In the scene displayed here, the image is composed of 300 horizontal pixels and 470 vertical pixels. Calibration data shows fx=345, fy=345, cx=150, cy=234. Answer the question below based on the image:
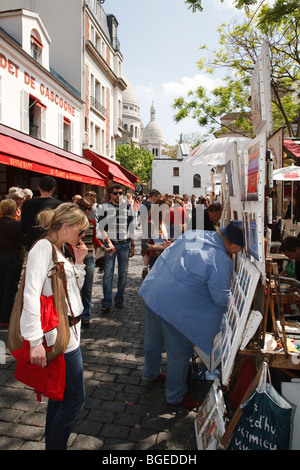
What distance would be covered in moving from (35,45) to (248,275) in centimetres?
1433

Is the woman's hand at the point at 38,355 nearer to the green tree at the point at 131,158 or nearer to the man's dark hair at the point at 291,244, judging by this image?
the man's dark hair at the point at 291,244

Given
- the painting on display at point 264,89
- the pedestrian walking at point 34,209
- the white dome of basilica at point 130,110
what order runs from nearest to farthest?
1. the painting on display at point 264,89
2. the pedestrian walking at point 34,209
3. the white dome of basilica at point 130,110

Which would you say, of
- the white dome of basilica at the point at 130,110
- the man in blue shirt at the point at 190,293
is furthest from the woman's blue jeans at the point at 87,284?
the white dome of basilica at the point at 130,110

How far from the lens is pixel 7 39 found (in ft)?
33.9

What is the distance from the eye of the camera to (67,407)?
217 cm

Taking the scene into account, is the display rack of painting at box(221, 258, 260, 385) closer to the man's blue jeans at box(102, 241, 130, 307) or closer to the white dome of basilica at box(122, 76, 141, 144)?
the man's blue jeans at box(102, 241, 130, 307)

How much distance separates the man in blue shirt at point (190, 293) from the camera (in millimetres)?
2775

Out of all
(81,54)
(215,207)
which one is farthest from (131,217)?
(81,54)

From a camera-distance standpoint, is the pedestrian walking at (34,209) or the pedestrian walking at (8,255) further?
the pedestrian walking at (8,255)

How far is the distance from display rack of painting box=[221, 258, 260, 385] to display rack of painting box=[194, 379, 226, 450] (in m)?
0.19

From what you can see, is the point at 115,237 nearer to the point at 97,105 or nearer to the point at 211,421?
the point at 211,421

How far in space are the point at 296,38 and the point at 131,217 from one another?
10.6 m
